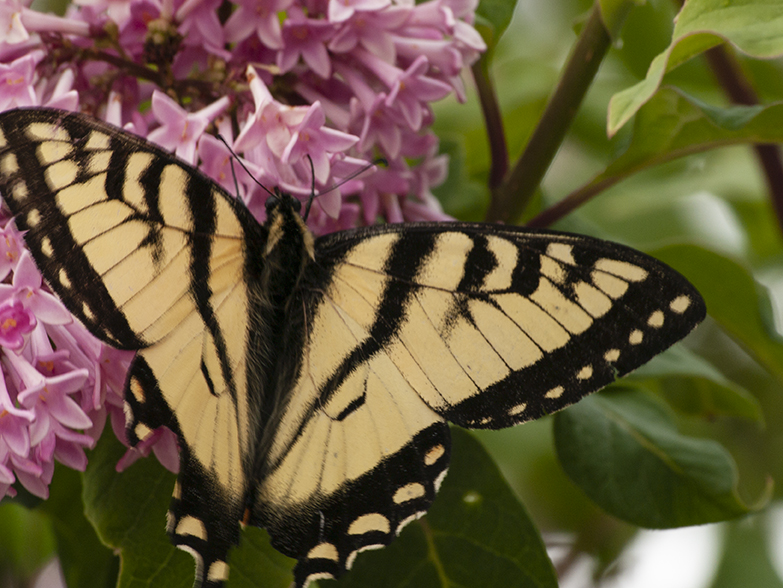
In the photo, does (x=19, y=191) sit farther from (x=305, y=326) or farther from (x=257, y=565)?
(x=257, y=565)

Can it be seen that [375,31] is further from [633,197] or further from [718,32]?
[633,197]

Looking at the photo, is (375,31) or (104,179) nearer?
(104,179)

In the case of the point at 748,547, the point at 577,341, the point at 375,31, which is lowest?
the point at 748,547

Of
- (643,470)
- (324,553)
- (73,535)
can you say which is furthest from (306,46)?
(73,535)

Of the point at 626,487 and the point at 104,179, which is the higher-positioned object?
the point at 104,179

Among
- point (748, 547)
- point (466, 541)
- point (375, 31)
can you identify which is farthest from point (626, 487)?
point (748, 547)

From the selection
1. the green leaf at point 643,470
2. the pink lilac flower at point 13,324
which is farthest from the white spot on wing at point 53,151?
the green leaf at point 643,470

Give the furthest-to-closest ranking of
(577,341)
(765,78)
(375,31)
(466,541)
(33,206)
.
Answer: (765,78) → (466,541) → (375,31) → (577,341) → (33,206)

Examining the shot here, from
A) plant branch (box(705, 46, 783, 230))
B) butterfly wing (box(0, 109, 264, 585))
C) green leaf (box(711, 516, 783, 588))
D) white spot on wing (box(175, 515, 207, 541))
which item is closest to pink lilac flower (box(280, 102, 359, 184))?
butterfly wing (box(0, 109, 264, 585))

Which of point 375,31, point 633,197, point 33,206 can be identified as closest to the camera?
point 33,206
